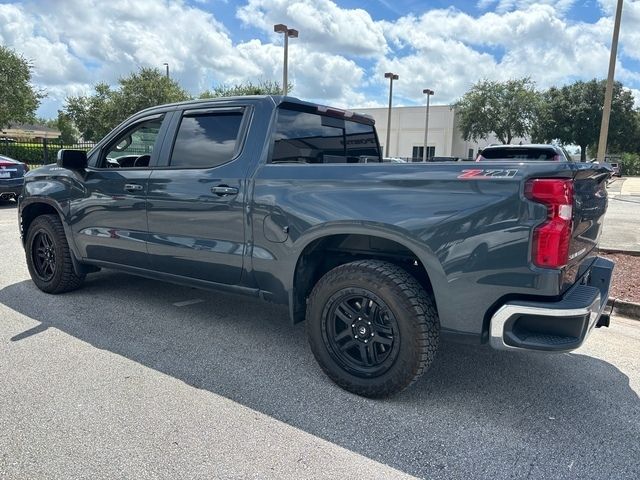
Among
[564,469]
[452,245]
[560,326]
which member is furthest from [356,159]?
[564,469]

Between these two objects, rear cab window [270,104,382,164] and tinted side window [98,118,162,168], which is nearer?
rear cab window [270,104,382,164]

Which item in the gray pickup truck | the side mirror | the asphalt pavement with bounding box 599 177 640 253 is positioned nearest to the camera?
the gray pickup truck

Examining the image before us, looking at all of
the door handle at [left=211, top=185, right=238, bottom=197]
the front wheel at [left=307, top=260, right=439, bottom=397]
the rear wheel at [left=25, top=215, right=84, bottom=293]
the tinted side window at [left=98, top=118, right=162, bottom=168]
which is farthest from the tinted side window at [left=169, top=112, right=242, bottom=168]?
the rear wheel at [left=25, top=215, right=84, bottom=293]

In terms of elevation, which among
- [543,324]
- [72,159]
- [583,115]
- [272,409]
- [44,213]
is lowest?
[272,409]

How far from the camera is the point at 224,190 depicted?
12.2 feet

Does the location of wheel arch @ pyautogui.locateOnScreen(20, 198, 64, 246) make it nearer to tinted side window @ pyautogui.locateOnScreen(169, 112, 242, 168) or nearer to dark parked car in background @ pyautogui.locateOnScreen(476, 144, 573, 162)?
tinted side window @ pyautogui.locateOnScreen(169, 112, 242, 168)

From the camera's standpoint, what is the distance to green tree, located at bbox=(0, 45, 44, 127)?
2545 centimetres

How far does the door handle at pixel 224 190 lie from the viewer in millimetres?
3686

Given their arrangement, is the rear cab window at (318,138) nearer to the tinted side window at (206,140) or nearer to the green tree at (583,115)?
the tinted side window at (206,140)

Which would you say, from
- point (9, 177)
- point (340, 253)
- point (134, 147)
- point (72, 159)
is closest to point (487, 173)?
point (340, 253)

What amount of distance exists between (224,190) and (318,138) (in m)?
0.96

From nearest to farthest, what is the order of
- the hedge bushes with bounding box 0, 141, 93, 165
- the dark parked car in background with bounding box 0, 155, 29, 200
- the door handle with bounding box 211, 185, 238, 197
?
the door handle with bounding box 211, 185, 238, 197 → the dark parked car in background with bounding box 0, 155, 29, 200 → the hedge bushes with bounding box 0, 141, 93, 165

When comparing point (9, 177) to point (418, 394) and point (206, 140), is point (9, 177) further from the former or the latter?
point (418, 394)

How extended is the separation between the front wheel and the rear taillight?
729mm
